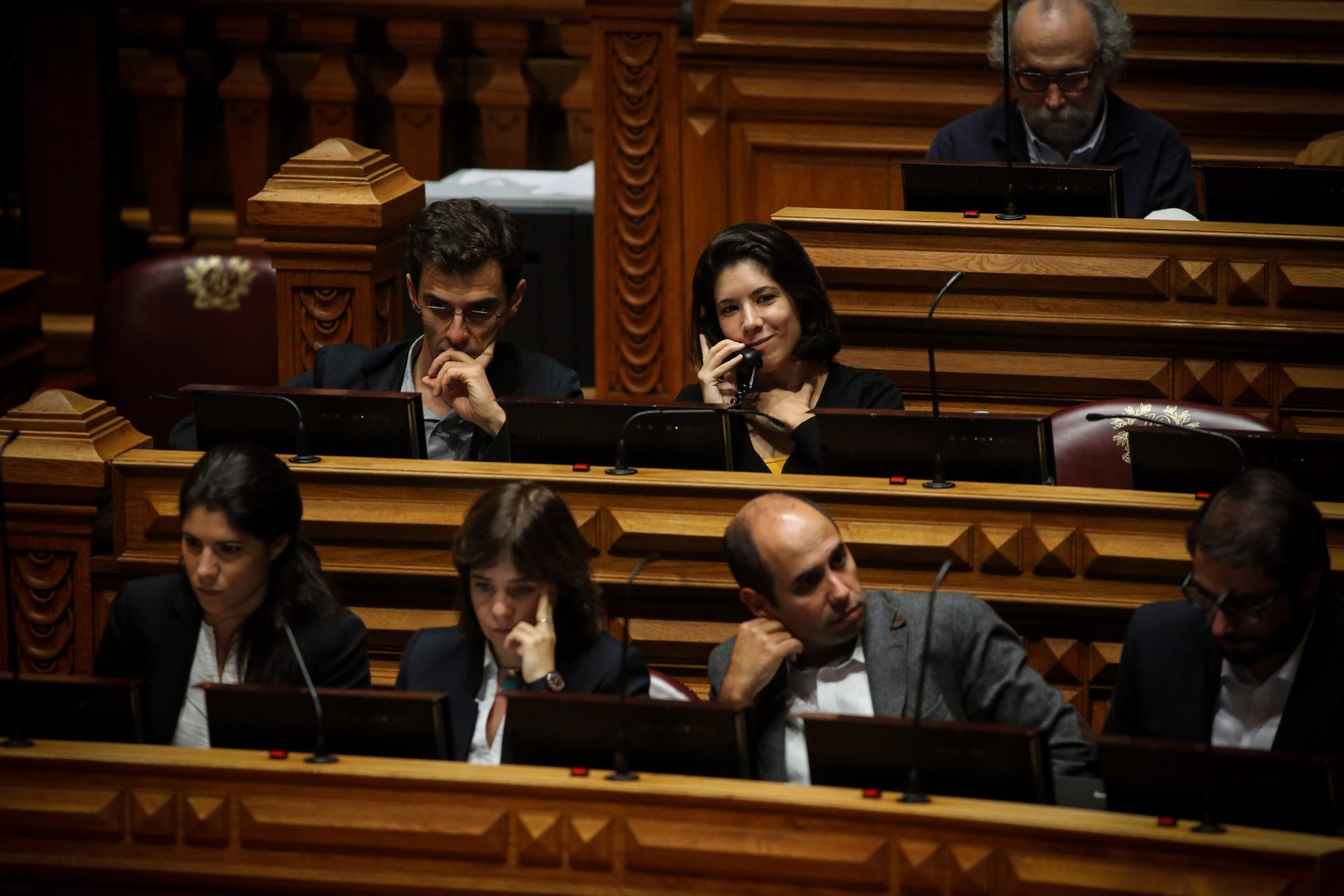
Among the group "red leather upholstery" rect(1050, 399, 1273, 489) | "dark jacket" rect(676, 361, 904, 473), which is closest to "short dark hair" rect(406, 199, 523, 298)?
"dark jacket" rect(676, 361, 904, 473)

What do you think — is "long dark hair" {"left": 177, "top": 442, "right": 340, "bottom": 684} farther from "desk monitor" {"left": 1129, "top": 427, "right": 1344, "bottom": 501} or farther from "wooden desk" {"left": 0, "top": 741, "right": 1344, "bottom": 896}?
"desk monitor" {"left": 1129, "top": 427, "right": 1344, "bottom": 501}

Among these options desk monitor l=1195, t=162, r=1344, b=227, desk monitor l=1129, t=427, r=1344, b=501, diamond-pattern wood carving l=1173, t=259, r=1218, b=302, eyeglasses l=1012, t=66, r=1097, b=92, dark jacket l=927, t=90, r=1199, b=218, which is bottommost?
desk monitor l=1129, t=427, r=1344, b=501

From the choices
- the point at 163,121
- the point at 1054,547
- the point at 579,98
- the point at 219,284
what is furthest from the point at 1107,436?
the point at 163,121

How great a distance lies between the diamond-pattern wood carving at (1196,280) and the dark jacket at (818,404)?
44 centimetres

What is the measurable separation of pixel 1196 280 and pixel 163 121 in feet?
7.12

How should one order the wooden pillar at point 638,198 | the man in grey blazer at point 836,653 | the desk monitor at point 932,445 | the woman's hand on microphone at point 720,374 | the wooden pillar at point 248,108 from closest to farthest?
the man in grey blazer at point 836,653 → the desk monitor at point 932,445 → the woman's hand on microphone at point 720,374 → the wooden pillar at point 638,198 → the wooden pillar at point 248,108

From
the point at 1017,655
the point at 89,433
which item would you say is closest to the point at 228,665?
the point at 89,433

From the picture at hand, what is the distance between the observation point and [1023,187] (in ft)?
8.16

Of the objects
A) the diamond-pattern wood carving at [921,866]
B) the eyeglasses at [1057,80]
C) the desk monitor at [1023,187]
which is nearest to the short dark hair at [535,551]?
the diamond-pattern wood carving at [921,866]

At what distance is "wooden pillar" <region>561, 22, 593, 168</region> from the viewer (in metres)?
3.68

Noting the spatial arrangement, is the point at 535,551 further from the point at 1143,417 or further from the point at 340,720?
the point at 1143,417

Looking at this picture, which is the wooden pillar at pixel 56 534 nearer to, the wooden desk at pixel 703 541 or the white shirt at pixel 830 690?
the wooden desk at pixel 703 541

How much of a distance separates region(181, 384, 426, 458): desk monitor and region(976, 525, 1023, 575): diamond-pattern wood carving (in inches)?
24.1

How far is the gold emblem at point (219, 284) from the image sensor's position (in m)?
3.10
